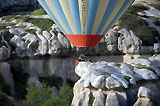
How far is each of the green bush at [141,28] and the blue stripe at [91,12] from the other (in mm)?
14790

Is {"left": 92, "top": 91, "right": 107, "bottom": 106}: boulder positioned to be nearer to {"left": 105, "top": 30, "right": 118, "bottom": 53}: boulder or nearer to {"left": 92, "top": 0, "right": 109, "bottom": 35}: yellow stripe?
{"left": 92, "top": 0, "right": 109, "bottom": 35}: yellow stripe

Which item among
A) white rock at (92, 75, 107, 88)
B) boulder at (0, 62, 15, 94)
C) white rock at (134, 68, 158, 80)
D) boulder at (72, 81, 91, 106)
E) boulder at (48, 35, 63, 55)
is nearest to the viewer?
white rock at (92, 75, 107, 88)

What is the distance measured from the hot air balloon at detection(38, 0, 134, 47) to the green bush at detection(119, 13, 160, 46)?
45.6ft

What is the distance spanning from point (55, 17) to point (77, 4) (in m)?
2.23

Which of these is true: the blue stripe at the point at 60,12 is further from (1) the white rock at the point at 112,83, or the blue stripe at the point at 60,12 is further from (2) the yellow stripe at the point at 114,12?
(1) the white rock at the point at 112,83

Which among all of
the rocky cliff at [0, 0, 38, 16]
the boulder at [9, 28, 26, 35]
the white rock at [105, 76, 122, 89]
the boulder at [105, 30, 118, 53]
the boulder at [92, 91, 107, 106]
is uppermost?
the rocky cliff at [0, 0, 38, 16]

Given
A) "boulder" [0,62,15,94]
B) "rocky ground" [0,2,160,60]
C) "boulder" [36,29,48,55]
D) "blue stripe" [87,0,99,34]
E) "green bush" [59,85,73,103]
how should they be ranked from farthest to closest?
"boulder" [36,29,48,55], "rocky ground" [0,2,160,60], "boulder" [0,62,15,94], "green bush" [59,85,73,103], "blue stripe" [87,0,99,34]

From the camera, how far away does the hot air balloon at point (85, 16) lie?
15.7 metres

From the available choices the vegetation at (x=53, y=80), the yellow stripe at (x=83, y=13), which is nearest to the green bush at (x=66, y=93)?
the vegetation at (x=53, y=80)

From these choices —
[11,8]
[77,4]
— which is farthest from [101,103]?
[11,8]

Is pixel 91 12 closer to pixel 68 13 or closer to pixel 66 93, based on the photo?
pixel 68 13

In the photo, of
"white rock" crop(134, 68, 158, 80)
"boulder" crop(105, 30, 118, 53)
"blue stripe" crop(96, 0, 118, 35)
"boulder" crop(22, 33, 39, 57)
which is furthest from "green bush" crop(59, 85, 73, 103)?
"blue stripe" crop(96, 0, 118, 35)

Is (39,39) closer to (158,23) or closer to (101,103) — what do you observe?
(101,103)

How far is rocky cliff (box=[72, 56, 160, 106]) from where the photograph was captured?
16.5 m
